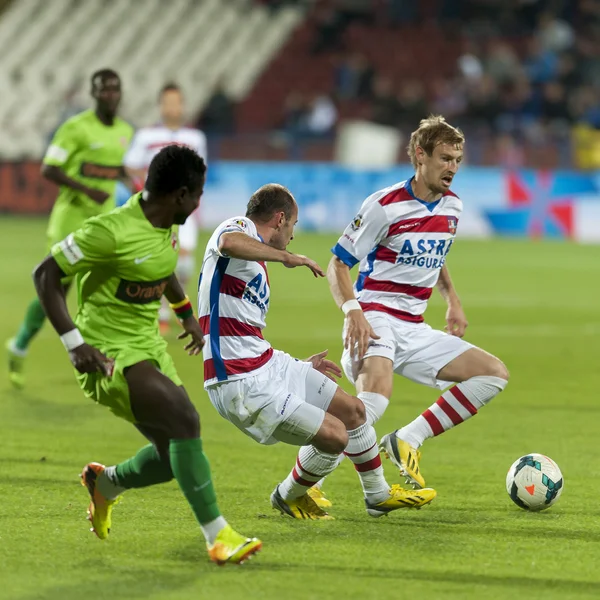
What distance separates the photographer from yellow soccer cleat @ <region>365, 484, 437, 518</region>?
579cm

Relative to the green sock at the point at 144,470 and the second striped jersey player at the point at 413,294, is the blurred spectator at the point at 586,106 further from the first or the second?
the green sock at the point at 144,470

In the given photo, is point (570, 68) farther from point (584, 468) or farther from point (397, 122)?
point (584, 468)

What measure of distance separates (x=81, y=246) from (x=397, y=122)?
70.1ft

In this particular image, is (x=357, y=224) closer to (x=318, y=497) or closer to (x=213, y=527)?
(x=318, y=497)

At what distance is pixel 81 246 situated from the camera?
488cm

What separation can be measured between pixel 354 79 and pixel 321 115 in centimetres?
170

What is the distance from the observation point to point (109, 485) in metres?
5.22

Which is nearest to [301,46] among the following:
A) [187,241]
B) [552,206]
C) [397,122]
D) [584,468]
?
[397,122]

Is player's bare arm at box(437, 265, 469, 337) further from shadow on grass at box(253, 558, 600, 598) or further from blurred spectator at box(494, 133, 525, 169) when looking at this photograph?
blurred spectator at box(494, 133, 525, 169)

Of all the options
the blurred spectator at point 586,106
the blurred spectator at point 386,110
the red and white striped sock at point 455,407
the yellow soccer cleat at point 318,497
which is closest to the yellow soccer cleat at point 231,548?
the yellow soccer cleat at point 318,497

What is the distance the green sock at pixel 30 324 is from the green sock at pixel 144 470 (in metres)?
4.35

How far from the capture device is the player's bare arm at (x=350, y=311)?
6070 millimetres

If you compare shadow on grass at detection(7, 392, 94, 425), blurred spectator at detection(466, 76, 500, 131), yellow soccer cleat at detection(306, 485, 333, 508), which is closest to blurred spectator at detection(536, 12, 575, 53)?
blurred spectator at detection(466, 76, 500, 131)

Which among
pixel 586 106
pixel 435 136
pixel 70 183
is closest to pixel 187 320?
pixel 435 136
